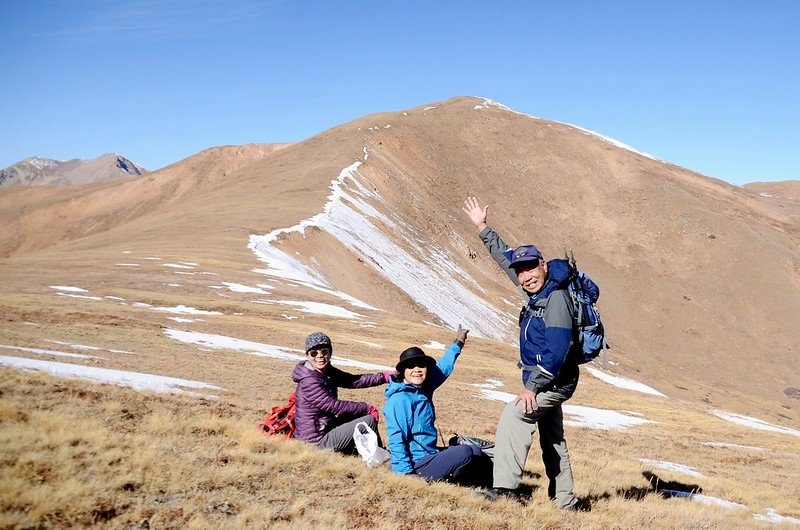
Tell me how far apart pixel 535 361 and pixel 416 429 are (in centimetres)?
185

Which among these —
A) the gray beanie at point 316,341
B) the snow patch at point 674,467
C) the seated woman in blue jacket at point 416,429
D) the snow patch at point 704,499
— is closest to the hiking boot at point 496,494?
the seated woman in blue jacket at point 416,429

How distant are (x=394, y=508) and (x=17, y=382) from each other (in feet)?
18.1

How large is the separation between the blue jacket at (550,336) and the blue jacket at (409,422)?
1334 millimetres

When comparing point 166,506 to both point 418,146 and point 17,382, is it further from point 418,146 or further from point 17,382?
point 418,146

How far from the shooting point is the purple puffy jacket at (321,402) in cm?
820

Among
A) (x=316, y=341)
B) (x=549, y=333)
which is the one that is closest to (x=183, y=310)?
(x=316, y=341)

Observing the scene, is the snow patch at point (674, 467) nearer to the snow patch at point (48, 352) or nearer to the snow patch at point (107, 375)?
the snow patch at point (107, 375)

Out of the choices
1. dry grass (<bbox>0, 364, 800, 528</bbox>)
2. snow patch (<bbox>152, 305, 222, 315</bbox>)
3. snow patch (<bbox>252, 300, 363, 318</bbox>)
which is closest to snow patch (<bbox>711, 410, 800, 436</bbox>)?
snow patch (<bbox>252, 300, 363, 318</bbox>)

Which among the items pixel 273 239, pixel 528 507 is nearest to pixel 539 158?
pixel 273 239

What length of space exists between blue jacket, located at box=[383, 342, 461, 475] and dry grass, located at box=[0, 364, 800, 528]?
1.06ft

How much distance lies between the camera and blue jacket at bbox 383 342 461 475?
7383 mm

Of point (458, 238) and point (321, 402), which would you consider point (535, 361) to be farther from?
point (458, 238)

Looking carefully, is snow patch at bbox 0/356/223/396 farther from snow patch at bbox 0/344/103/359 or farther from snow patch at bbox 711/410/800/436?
snow patch at bbox 711/410/800/436

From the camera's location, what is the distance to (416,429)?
754cm
